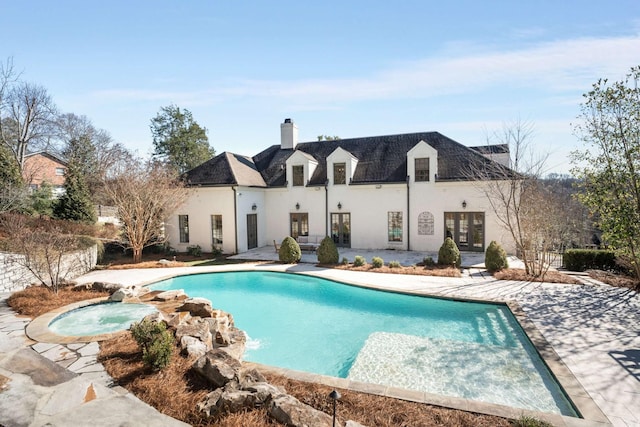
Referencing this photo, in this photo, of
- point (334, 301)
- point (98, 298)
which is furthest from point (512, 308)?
point (98, 298)

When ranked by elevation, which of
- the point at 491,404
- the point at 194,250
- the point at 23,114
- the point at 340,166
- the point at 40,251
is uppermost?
the point at 23,114

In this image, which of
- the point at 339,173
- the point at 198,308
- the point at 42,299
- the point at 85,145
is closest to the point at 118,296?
the point at 42,299

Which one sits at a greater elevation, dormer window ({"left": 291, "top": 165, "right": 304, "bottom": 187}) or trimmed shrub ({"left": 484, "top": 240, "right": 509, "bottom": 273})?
dormer window ({"left": 291, "top": 165, "right": 304, "bottom": 187})

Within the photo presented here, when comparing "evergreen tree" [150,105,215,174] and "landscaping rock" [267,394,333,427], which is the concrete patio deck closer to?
"landscaping rock" [267,394,333,427]

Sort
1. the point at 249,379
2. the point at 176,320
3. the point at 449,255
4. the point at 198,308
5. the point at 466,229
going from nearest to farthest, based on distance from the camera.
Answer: the point at 249,379 → the point at 176,320 → the point at 198,308 → the point at 449,255 → the point at 466,229

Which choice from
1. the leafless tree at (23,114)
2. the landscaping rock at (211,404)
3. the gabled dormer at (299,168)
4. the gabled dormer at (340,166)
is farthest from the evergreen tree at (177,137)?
the landscaping rock at (211,404)

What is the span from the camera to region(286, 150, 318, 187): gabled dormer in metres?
20.2

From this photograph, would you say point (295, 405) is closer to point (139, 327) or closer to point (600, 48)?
point (139, 327)

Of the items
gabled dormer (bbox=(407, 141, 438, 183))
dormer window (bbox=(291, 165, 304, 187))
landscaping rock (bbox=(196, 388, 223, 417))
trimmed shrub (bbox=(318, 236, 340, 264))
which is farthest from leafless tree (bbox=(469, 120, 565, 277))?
landscaping rock (bbox=(196, 388, 223, 417))

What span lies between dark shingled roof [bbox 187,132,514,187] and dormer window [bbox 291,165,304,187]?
0.62m

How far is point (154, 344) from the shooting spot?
4816 mm

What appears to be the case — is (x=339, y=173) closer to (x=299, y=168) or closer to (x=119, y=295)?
(x=299, y=168)

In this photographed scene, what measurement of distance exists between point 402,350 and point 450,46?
9532mm

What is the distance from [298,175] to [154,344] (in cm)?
1633
